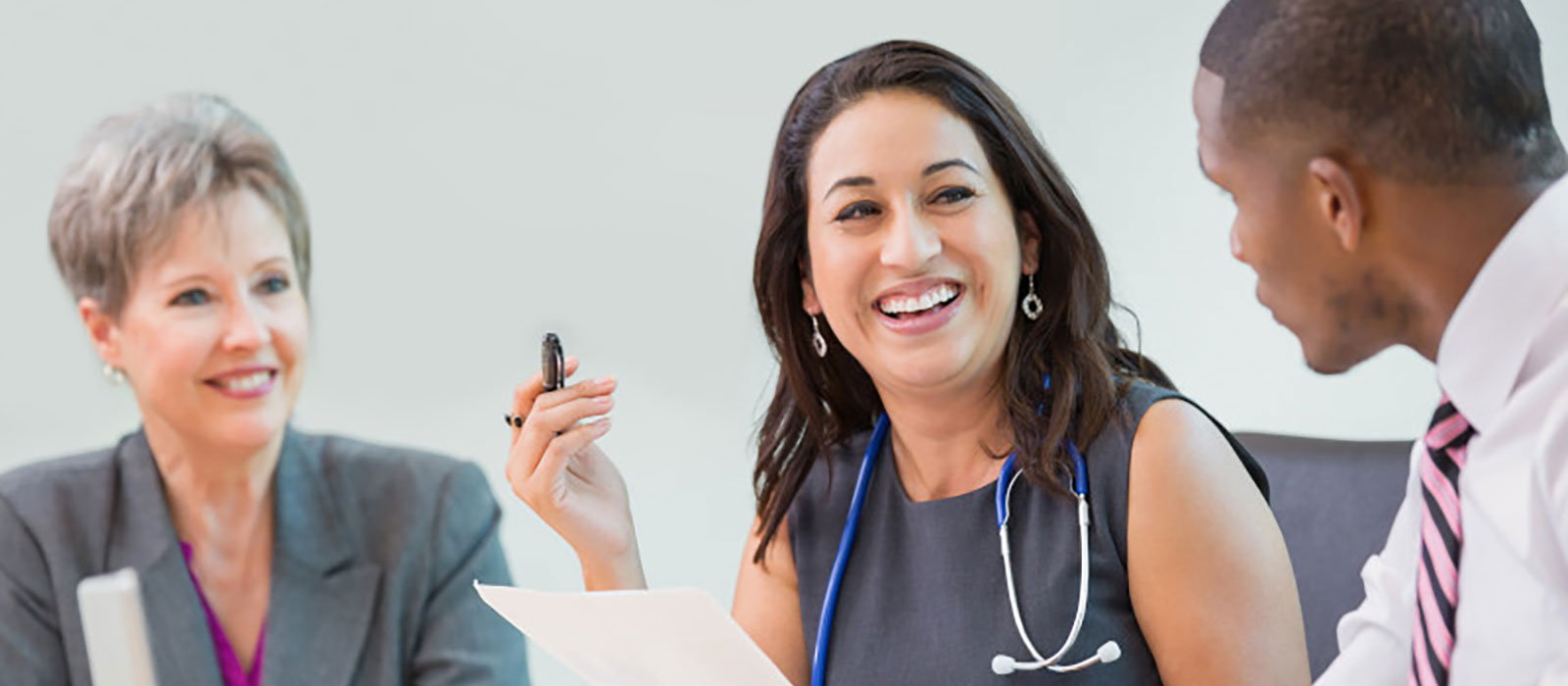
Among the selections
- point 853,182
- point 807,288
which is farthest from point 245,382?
point 853,182

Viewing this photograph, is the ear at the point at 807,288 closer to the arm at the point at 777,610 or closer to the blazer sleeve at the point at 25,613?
the arm at the point at 777,610

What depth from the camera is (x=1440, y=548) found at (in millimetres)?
1074

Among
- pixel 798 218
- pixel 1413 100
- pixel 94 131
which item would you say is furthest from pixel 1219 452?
pixel 94 131

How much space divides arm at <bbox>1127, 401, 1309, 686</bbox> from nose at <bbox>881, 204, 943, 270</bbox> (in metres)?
0.29

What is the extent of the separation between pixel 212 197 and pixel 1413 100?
1.43 m

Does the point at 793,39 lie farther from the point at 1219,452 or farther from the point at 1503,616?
the point at 1503,616

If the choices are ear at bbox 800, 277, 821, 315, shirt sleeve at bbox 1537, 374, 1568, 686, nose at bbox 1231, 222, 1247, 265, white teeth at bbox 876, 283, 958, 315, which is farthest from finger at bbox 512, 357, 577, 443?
shirt sleeve at bbox 1537, 374, 1568, 686

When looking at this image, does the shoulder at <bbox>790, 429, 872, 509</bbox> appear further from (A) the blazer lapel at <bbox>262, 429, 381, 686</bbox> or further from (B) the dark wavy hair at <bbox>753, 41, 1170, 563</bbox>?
(A) the blazer lapel at <bbox>262, 429, 381, 686</bbox>

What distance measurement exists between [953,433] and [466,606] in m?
0.66

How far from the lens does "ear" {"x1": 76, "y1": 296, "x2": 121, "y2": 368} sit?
1.98m

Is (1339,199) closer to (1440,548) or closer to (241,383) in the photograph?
(1440,548)

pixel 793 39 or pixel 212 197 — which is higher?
pixel 793 39

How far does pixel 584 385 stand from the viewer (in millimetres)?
1831

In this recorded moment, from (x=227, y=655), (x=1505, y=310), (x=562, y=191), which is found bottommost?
(x=227, y=655)
